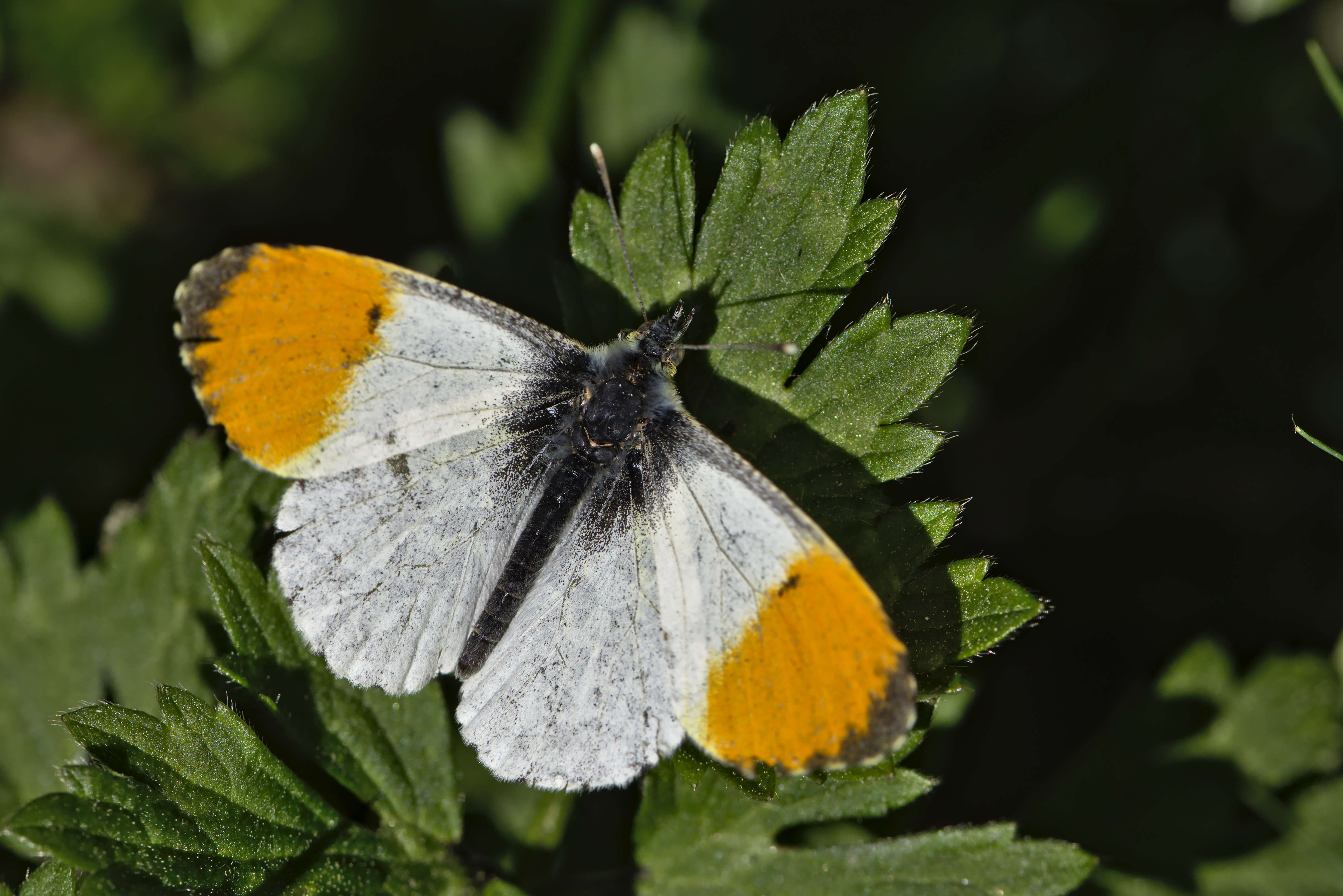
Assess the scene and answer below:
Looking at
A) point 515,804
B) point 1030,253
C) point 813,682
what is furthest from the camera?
point 1030,253

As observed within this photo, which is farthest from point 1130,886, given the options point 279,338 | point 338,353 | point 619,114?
point 619,114

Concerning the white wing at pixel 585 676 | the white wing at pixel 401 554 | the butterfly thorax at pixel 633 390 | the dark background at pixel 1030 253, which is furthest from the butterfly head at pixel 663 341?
the dark background at pixel 1030 253

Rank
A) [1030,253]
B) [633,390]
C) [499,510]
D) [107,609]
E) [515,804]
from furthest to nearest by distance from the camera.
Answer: [1030,253]
[515,804]
[107,609]
[499,510]
[633,390]

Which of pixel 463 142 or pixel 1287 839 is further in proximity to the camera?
pixel 463 142

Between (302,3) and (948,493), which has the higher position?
(302,3)

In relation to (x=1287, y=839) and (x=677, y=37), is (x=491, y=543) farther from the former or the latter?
(x=1287, y=839)

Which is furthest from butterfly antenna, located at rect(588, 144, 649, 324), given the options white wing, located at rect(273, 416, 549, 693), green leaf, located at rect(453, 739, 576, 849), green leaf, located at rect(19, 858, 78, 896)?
green leaf, located at rect(19, 858, 78, 896)

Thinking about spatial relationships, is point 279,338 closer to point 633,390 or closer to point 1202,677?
point 633,390

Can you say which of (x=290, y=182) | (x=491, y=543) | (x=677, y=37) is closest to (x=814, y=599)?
(x=491, y=543)
